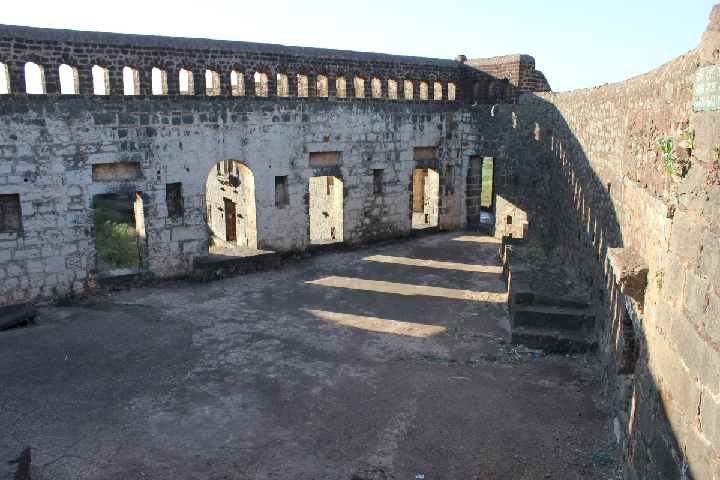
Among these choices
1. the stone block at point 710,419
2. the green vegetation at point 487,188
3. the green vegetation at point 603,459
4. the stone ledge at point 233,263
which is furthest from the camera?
the green vegetation at point 487,188

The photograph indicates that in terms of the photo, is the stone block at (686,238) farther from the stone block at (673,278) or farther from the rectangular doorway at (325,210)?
the rectangular doorway at (325,210)

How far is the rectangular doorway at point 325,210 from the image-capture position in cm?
1424

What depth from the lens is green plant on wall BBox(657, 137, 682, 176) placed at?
3.87 meters

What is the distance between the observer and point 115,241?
54.1ft

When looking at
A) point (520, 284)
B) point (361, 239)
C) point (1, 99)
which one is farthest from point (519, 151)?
point (1, 99)

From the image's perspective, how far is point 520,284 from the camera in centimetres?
911

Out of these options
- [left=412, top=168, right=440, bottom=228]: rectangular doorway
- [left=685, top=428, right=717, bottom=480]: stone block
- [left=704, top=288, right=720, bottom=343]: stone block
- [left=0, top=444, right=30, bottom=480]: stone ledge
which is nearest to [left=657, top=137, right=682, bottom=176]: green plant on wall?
[left=704, top=288, right=720, bottom=343]: stone block

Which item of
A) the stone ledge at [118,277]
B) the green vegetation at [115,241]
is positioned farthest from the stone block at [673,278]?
the green vegetation at [115,241]

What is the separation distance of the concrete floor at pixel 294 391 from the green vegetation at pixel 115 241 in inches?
210

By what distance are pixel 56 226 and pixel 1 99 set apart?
2135 millimetres

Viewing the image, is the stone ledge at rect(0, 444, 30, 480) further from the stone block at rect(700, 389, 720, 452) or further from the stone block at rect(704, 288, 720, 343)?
the stone block at rect(704, 288, 720, 343)

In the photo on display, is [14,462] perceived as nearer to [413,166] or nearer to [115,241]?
[413,166]

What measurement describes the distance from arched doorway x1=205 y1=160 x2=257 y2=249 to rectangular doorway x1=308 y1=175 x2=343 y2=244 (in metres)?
1.88

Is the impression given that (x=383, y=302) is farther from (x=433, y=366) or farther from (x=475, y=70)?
(x=475, y=70)
